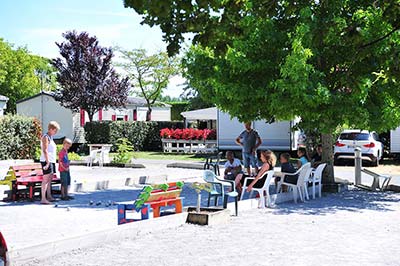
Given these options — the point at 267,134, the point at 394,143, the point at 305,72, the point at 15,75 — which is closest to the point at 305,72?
the point at 305,72

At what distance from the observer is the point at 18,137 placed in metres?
25.6

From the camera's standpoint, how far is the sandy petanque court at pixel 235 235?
6.73 m

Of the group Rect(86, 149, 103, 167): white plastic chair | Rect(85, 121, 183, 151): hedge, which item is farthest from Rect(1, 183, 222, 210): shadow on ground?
Rect(85, 121, 183, 151): hedge

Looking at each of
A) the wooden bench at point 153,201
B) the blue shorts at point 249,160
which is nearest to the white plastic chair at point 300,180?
the blue shorts at point 249,160

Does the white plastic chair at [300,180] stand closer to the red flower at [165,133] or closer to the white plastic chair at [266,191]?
the white plastic chair at [266,191]

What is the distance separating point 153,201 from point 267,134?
61.8ft

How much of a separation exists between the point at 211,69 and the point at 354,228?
5.68 meters

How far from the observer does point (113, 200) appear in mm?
12438

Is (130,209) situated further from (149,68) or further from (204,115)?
(149,68)

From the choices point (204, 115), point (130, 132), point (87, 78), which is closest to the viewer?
point (204, 115)

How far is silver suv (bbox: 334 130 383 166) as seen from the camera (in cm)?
2234

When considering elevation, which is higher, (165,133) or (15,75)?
(15,75)

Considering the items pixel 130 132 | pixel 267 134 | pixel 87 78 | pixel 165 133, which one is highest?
pixel 87 78

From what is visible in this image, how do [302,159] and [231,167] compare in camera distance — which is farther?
[302,159]
